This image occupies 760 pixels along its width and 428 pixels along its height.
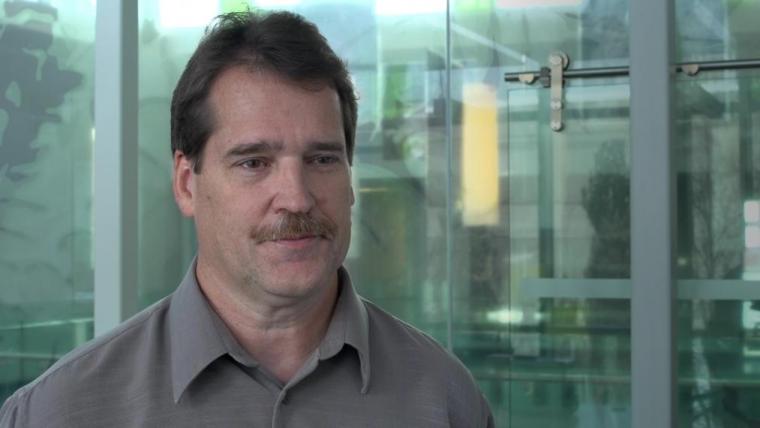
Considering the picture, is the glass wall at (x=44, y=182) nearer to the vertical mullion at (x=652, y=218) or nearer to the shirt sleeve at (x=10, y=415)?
the vertical mullion at (x=652, y=218)

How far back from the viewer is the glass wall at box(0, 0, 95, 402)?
17.4 feet

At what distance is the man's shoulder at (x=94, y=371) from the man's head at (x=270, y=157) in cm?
14

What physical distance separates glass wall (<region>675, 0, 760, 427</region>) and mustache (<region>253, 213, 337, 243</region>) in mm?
3024

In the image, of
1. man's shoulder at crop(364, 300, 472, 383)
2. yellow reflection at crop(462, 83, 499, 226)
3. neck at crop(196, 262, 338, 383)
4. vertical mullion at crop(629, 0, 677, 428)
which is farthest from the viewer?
yellow reflection at crop(462, 83, 499, 226)

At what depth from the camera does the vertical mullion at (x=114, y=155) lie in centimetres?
450

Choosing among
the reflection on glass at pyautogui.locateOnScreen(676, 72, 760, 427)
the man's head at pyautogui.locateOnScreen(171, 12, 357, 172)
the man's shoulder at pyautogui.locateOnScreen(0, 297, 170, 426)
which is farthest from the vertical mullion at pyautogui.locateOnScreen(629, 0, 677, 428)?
the man's shoulder at pyautogui.locateOnScreen(0, 297, 170, 426)

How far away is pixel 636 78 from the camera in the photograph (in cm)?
404

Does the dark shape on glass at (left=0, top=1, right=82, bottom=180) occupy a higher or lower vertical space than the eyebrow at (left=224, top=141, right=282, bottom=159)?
higher

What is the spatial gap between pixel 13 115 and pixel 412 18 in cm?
212

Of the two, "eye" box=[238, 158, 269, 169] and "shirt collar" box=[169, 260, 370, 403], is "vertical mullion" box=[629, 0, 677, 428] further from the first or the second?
"eye" box=[238, 158, 269, 169]

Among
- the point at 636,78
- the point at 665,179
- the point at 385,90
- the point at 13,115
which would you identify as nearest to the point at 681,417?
the point at 665,179

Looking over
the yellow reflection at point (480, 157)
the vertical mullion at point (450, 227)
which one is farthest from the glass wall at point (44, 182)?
the yellow reflection at point (480, 157)

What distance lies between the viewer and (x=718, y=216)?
14.1 ft

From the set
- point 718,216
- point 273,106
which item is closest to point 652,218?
point 718,216
